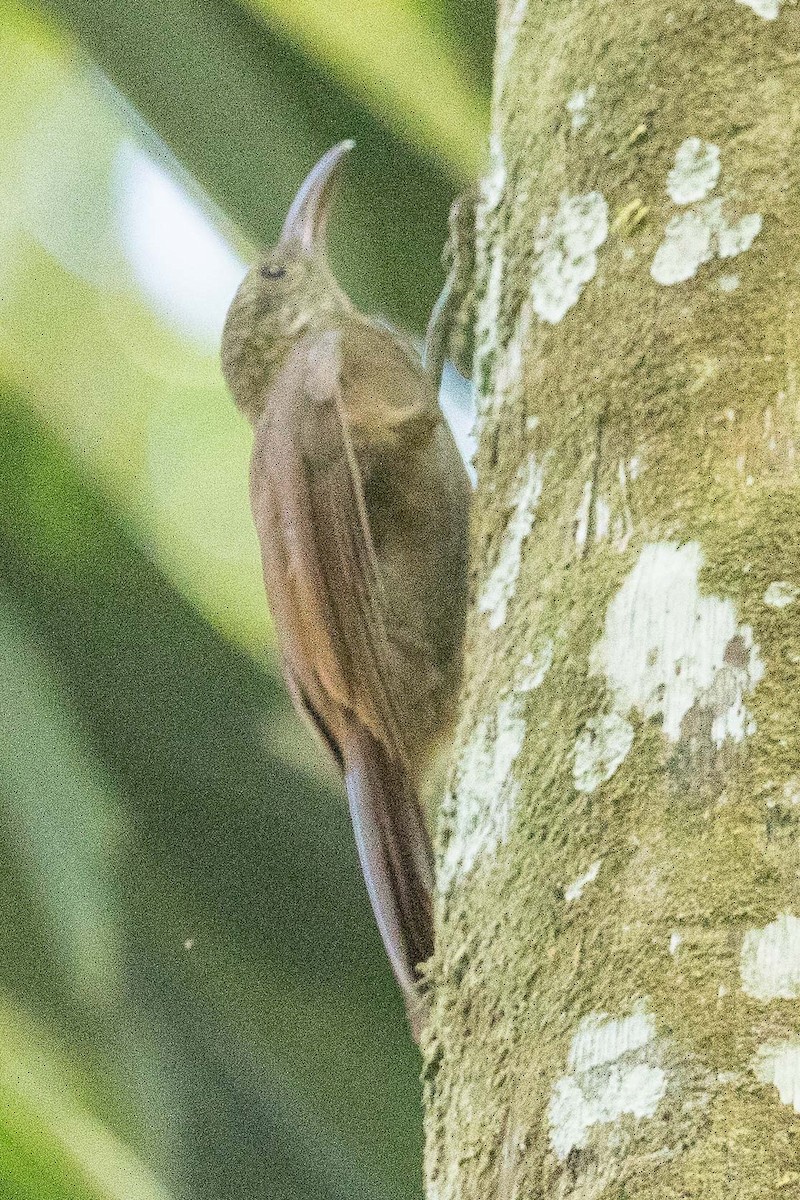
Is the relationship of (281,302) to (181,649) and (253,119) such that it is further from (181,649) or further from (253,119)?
(181,649)

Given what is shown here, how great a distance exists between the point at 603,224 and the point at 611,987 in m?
0.73

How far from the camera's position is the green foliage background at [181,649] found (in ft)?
10.6

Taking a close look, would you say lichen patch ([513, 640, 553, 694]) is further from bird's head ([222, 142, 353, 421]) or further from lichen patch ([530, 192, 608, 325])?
bird's head ([222, 142, 353, 421])

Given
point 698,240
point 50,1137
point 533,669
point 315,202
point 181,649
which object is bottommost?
point 50,1137

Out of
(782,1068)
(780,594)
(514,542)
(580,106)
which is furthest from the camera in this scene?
(580,106)

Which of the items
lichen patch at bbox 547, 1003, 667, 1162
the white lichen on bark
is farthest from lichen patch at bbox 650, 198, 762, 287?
lichen patch at bbox 547, 1003, 667, 1162

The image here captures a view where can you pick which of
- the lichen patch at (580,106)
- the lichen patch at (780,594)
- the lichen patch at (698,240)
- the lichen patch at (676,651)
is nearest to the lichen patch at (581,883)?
the lichen patch at (676,651)

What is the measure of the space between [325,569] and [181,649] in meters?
1.09

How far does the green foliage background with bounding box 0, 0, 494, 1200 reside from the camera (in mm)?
3246

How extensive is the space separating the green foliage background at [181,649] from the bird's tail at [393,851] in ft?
3.04

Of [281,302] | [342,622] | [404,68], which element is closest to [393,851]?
[342,622]

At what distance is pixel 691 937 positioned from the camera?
1115 mm

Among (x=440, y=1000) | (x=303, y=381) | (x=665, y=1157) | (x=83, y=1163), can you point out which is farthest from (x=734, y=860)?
(x=83, y=1163)

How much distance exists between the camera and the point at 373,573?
2375 millimetres
